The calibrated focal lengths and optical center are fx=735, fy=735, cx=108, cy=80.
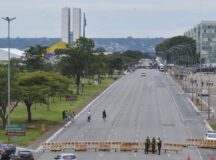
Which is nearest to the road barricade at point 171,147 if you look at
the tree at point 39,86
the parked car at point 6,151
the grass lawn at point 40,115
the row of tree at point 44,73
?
the grass lawn at point 40,115

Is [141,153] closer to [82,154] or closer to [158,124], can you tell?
[82,154]

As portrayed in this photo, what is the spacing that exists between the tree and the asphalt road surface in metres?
4.38

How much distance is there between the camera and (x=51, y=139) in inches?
2564

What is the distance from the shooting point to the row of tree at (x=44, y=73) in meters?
76.6

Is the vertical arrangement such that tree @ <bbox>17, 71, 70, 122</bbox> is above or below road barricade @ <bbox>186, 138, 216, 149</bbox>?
above

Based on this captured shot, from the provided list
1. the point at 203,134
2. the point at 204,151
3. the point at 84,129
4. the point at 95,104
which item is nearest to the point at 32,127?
the point at 84,129

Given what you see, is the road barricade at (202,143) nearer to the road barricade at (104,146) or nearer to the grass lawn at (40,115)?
the road barricade at (104,146)

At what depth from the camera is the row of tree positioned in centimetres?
7656

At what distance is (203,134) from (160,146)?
14802 millimetres

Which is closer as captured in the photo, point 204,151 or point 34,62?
point 204,151

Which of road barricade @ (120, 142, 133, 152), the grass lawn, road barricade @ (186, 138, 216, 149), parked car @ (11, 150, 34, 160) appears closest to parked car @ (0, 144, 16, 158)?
parked car @ (11, 150, 34, 160)

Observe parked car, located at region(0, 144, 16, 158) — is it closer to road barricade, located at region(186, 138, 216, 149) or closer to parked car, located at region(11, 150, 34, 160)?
parked car, located at region(11, 150, 34, 160)

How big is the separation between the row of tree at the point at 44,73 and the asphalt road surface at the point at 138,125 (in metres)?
4.86

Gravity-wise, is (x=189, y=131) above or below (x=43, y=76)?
below
